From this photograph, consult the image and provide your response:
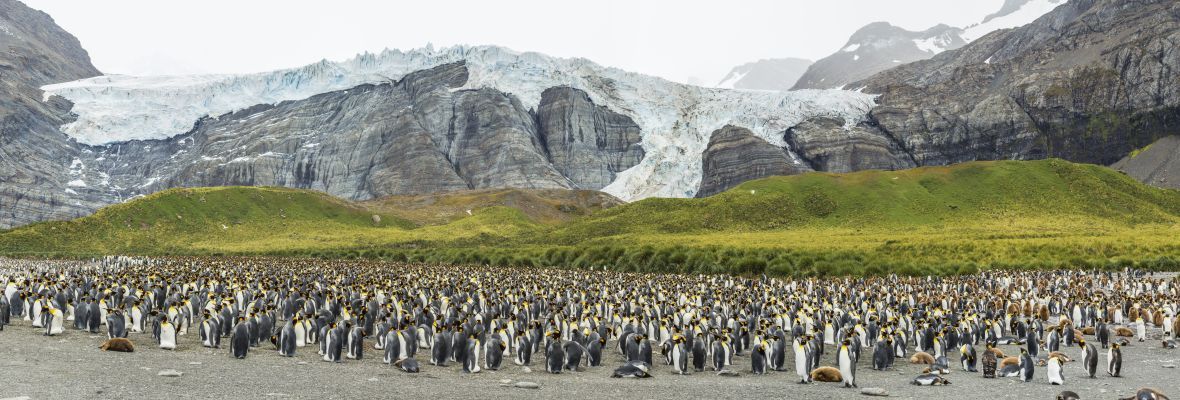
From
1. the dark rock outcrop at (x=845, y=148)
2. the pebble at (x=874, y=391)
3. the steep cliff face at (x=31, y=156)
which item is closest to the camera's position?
the pebble at (x=874, y=391)

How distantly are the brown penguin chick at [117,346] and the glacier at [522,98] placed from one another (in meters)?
155

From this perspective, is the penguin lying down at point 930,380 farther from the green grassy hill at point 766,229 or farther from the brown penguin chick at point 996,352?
the green grassy hill at point 766,229

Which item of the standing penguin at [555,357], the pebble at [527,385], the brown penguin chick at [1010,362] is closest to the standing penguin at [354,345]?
the standing penguin at [555,357]

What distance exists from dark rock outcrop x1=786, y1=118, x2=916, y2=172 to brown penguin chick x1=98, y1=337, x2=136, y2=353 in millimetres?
154156

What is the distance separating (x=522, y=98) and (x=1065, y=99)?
11753 cm

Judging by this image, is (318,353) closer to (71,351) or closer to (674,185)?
(71,351)

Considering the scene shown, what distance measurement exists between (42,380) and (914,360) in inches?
760

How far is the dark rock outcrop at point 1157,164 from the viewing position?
121188mm

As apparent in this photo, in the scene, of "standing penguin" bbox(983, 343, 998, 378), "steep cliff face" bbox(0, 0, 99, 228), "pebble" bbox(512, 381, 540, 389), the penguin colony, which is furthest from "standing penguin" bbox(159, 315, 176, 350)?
"steep cliff face" bbox(0, 0, 99, 228)

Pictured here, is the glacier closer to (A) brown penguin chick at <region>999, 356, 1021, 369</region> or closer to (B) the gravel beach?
(A) brown penguin chick at <region>999, 356, 1021, 369</region>

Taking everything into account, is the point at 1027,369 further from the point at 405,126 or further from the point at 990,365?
the point at 405,126

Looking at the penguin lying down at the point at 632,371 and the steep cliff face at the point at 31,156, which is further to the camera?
the steep cliff face at the point at 31,156

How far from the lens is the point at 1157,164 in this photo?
128000mm

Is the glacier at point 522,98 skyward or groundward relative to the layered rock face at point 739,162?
skyward
